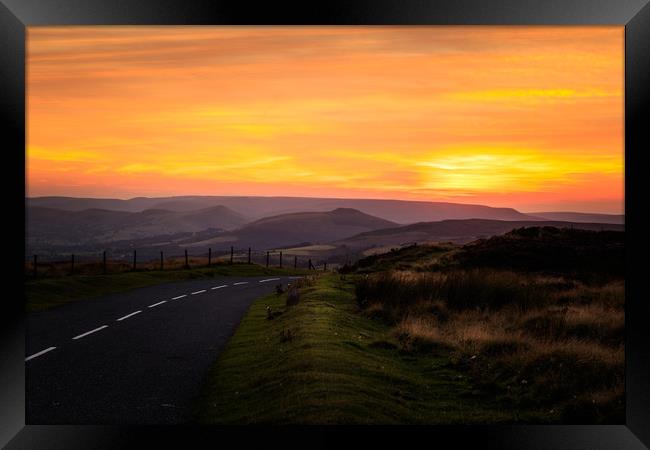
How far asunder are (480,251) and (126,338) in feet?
90.2

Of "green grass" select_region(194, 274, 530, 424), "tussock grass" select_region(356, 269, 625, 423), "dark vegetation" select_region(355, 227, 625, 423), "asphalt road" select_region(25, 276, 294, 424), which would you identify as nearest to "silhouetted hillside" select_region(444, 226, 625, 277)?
"dark vegetation" select_region(355, 227, 625, 423)

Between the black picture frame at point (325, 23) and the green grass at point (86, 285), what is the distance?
11.9 m

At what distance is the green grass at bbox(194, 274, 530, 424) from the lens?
35.6 ft

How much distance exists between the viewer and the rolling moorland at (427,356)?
11.4m

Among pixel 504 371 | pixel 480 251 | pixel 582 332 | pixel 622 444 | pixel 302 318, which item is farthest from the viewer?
pixel 480 251

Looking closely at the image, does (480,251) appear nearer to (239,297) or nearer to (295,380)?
(239,297)

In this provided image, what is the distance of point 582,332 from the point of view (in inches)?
709

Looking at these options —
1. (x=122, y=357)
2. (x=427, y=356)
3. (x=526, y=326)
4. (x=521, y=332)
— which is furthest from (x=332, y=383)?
(x=526, y=326)

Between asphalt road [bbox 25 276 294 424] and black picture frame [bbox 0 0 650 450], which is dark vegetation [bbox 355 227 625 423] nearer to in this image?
black picture frame [bbox 0 0 650 450]

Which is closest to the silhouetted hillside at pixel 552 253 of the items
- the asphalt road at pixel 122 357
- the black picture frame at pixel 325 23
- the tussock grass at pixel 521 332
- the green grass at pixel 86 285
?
the tussock grass at pixel 521 332

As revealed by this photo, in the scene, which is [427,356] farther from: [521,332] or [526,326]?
[526,326]

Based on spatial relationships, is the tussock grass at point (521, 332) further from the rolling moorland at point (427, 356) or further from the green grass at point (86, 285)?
the green grass at point (86, 285)

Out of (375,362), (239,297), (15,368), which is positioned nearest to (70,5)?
(15,368)

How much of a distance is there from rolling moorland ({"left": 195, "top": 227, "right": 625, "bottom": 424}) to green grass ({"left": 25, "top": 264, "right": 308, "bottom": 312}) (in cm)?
788
